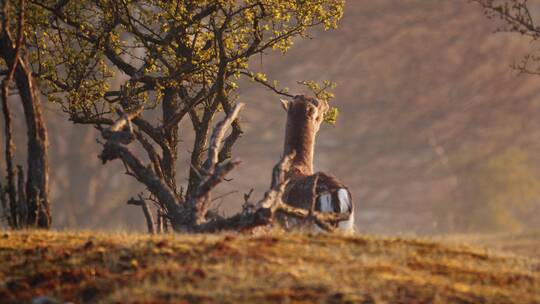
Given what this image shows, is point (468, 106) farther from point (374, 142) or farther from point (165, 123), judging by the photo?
point (165, 123)

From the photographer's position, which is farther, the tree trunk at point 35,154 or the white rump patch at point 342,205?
the white rump patch at point 342,205

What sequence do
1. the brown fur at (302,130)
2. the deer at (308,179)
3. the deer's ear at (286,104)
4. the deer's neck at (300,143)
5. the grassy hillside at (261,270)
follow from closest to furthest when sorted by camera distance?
the grassy hillside at (261,270), the deer at (308,179), the deer's neck at (300,143), the brown fur at (302,130), the deer's ear at (286,104)

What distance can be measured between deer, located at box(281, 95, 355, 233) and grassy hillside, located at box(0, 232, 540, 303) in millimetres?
3369

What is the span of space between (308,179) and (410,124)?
6055cm

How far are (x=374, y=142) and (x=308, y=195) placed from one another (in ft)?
200

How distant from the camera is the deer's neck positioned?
Result: 23156 mm

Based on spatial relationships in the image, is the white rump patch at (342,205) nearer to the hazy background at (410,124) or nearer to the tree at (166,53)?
the tree at (166,53)

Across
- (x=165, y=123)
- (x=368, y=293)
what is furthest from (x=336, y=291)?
(x=165, y=123)

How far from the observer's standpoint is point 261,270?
1408cm

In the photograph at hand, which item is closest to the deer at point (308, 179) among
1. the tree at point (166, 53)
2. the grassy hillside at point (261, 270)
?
the tree at point (166, 53)

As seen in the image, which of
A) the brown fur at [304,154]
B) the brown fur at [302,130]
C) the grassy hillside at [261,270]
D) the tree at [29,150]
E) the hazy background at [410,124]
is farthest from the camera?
Result: the hazy background at [410,124]

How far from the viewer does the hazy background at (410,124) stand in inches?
2965

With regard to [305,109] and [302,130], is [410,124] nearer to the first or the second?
[305,109]

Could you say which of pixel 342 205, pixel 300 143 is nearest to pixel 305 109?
pixel 300 143
